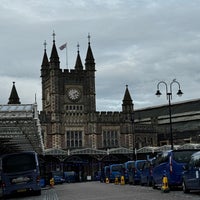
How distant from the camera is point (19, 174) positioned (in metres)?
28.2

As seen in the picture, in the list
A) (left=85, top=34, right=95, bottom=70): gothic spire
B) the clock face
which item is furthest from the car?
(left=85, top=34, right=95, bottom=70): gothic spire

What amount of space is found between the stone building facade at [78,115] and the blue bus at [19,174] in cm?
6127

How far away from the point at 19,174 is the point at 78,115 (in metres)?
65.0

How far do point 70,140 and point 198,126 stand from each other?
32381 millimetres

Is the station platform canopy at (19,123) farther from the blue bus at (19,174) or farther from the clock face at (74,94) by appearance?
the clock face at (74,94)

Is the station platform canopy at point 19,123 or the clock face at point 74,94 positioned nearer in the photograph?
the station platform canopy at point 19,123

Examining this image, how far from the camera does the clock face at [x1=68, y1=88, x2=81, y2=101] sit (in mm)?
93688

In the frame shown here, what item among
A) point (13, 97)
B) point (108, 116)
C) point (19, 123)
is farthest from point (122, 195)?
point (13, 97)

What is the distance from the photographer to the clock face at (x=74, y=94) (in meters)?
93.7

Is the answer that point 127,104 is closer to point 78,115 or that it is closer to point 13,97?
point 78,115

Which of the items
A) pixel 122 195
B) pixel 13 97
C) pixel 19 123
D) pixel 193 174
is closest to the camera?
pixel 193 174

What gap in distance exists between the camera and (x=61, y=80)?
3713 inches

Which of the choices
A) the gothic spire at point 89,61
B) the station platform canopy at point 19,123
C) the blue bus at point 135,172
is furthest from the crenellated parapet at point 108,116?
the station platform canopy at point 19,123

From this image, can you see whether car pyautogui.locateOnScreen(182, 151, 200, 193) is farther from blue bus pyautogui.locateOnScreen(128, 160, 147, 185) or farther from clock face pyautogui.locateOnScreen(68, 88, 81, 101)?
clock face pyautogui.locateOnScreen(68, 88, 81, 101)
